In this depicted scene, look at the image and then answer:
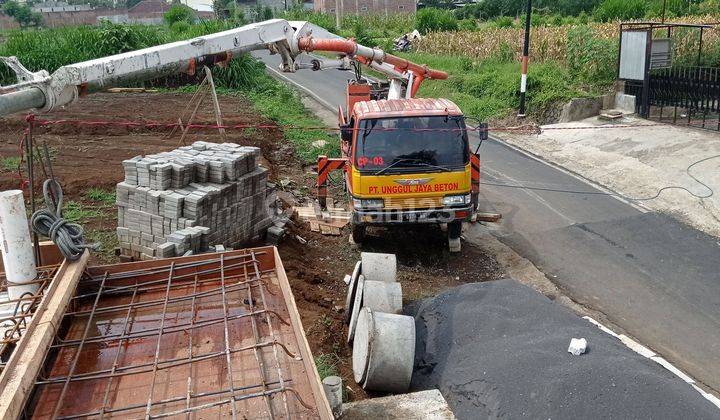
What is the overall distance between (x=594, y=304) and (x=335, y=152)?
30.4 ft

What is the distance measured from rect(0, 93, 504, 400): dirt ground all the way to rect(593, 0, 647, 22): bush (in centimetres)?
2914

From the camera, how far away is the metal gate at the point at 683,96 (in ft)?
60.2

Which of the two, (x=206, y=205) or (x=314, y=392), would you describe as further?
(x=206, y=205)

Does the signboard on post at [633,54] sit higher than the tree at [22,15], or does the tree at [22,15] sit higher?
the tree at [22,15]

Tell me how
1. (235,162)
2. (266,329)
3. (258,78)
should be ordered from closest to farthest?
(266,329), (235,162), (258,78)

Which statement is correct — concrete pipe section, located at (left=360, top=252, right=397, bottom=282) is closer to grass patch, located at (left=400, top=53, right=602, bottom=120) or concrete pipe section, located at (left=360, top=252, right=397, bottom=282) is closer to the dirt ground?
the dirt ground

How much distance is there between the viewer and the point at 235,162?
1041 centimetres

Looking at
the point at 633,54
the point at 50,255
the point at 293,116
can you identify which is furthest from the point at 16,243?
the point at 633,54

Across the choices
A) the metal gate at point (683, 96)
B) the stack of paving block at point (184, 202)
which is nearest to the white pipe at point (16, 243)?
the stack of paving block at point (184, 202)

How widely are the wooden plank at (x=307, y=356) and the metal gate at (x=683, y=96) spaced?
15608mm

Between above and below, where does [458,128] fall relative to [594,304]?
above

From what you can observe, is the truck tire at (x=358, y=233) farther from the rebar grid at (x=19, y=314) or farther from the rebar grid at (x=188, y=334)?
the rebar grid at (x=19, y=314)

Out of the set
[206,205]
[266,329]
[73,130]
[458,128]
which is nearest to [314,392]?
[266,329]

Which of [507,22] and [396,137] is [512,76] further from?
[507,22]
